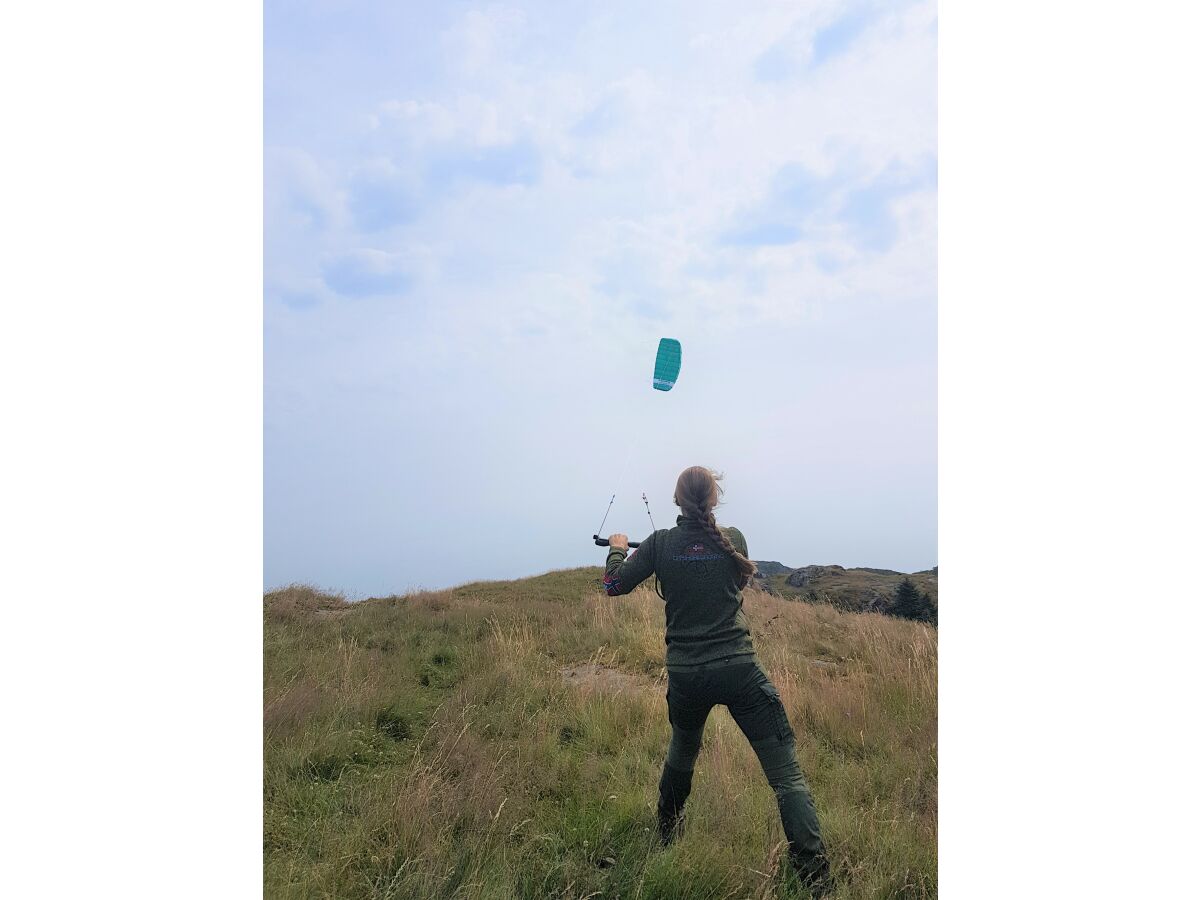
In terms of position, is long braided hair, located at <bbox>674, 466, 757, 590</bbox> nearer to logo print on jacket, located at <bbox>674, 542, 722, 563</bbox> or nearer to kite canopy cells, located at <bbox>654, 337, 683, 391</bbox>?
logo print on jacket, located at <bbox>674, 542, 722, 563</bbox>

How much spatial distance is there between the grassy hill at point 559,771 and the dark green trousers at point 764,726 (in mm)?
198

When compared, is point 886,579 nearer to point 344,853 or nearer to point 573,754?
point 573,754

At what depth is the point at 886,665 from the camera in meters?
7.65

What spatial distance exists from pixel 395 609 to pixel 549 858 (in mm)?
9615

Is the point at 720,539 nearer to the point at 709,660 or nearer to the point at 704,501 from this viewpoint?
the point at 704,501

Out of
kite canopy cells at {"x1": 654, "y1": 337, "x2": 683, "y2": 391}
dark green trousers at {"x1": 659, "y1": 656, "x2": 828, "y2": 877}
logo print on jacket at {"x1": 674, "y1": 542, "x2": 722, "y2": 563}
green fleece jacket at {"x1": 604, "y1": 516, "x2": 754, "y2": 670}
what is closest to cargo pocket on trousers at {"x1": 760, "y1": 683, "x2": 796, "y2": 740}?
dark green trousers at {"x1": 659, "y1": 656, "x2": 828, "y2": 877}

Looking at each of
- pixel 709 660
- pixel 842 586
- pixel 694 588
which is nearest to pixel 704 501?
pixel 694 588

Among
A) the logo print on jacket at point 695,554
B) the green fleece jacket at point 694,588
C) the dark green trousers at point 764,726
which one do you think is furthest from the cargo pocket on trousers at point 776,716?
the logo print on jacket at point 695,554

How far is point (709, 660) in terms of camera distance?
142 inches

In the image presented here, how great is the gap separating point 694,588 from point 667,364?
10.1 feet

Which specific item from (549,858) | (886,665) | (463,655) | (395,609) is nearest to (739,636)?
(549,858)

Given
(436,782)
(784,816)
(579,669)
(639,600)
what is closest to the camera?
(784,816)

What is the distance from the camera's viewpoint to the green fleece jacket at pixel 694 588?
3654mm

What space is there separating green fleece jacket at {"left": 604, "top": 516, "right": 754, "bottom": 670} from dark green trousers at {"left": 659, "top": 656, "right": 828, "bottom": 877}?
0.27 feet
